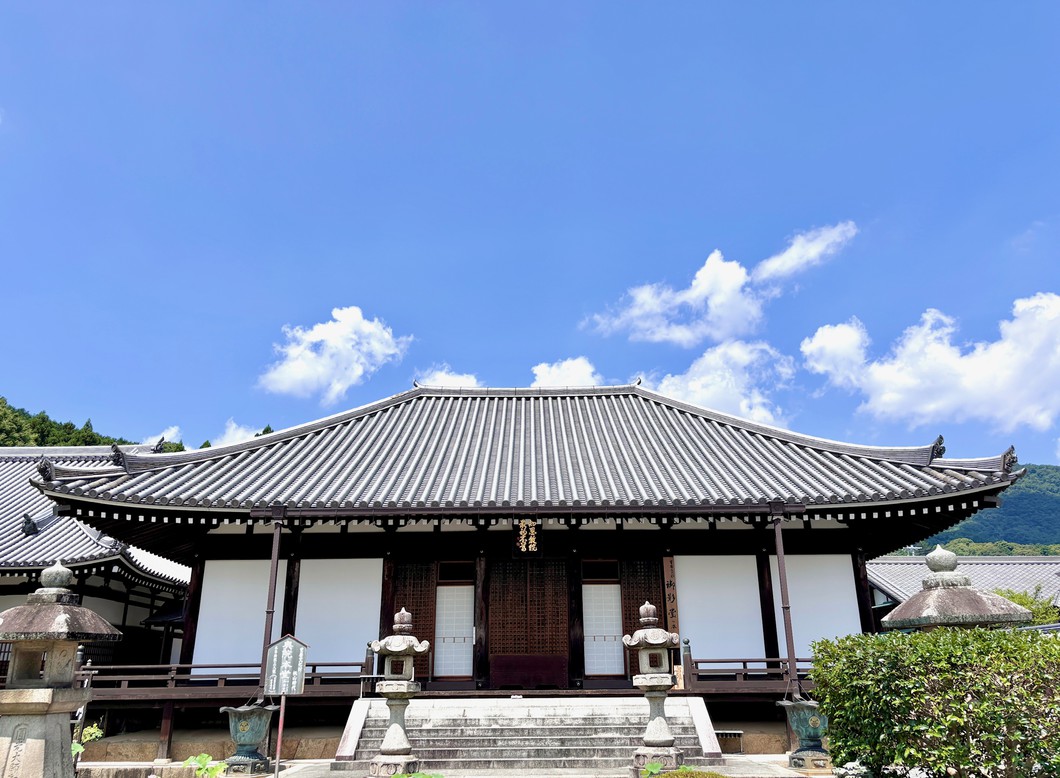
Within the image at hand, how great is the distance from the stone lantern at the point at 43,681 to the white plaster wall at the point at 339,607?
767 centimetres

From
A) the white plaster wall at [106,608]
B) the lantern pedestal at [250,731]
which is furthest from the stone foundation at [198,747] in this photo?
the white plaster wall at [106,608]

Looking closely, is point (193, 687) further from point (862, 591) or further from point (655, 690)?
point (862, 591)

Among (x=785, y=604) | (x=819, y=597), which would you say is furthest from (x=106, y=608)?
(x=819, y=597)

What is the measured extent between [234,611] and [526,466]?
731cm

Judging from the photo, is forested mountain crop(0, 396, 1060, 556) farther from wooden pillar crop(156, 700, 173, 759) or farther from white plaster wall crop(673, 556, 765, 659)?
wooden pillar crop(156, 700, 173, 759)

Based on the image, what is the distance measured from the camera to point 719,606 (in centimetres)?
1509

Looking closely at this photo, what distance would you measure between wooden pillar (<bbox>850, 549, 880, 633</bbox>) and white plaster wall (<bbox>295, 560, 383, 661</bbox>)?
31.2ft

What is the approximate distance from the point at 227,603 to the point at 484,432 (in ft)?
25.6

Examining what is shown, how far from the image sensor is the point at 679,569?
15.4 meters

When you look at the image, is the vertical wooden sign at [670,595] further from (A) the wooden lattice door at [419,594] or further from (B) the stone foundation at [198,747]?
(B) the stone foundation at [198,747]

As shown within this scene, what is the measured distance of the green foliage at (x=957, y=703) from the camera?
19.7 ft

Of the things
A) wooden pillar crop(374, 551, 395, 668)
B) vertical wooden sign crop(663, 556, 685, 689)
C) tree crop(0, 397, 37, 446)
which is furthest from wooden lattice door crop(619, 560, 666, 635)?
tree crop(0, 397, 37, 446)

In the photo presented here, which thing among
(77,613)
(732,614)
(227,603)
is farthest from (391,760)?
(732,614)

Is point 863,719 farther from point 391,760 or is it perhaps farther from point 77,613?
point 77,613
